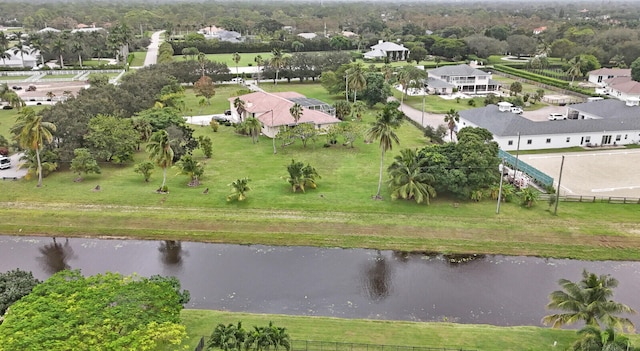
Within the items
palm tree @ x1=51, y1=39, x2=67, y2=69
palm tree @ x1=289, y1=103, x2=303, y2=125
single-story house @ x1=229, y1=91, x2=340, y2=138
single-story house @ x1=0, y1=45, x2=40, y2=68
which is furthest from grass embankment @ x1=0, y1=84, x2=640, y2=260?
single-story house @ x1=0, y1=45, x2=40, y2=68

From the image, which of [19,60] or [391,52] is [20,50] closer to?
[19,60]

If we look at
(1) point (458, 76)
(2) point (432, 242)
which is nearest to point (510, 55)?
(1) point (458, 76)

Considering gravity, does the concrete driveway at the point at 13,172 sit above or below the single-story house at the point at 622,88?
below

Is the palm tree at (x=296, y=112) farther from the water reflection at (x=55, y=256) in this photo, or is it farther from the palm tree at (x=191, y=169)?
the water reflection at (x=55, y=256)

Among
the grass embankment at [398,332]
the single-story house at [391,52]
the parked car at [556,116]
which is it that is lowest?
the grass embankment at [398,332]

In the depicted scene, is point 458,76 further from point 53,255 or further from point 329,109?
point 53,255

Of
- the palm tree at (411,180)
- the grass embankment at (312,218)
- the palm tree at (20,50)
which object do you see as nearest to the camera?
the grass embankment at (312,218)

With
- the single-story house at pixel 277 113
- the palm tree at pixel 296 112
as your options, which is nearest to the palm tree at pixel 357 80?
the single-story house at pixel 277 113
